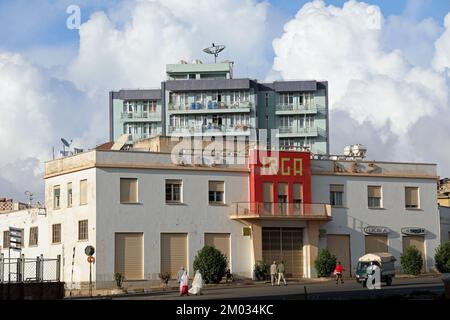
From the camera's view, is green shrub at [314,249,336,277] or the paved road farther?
green shrub at [314,249,336,277]

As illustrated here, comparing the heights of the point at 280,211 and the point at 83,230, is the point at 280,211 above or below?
above

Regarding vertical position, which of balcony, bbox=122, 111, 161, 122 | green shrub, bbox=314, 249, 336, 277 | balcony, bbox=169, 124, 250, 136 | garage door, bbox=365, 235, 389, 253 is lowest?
green shrub, bbox=314, 249, 336, 277

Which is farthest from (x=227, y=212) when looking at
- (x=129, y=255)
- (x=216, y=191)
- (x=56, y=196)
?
(x=56, y=196)

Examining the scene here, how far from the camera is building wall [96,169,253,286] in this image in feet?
186

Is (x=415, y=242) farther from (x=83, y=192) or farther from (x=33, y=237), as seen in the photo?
(x=33, y=237)

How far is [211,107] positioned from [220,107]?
1245mm

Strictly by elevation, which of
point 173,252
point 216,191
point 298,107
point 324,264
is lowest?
point 324,264

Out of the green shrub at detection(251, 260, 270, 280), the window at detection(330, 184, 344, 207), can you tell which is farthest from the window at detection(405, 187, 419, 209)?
the green shrub at detection(251, 260, 270, 280)

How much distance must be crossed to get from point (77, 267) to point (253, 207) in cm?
1258

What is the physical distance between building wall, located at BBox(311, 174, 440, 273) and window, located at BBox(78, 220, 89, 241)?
16646 mm

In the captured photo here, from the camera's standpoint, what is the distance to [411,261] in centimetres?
6309

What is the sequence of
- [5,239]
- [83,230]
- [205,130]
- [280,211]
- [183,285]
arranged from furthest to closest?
[205,130]
[5,239]
[280,211]
[83,230]
[183,285]

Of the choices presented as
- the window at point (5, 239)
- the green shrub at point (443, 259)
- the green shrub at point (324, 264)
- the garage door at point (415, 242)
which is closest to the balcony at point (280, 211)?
the green shrub at point (324, 264)

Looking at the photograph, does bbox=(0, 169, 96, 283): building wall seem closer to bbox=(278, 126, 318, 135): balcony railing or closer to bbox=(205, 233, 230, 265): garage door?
bbox=(205, 233, 230, 265): garage door
